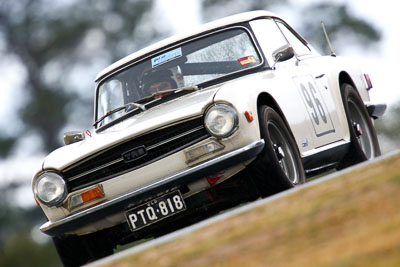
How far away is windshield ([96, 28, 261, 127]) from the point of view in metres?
8.90

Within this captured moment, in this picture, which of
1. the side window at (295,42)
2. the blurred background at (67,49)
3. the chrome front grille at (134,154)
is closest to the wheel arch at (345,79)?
the side window at (295,42)

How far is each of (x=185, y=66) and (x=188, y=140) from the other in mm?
1505

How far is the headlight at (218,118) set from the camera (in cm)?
757

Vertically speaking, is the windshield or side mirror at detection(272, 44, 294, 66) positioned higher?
the windshield

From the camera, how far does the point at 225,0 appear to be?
44469mm

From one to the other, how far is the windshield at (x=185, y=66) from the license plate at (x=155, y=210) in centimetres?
140

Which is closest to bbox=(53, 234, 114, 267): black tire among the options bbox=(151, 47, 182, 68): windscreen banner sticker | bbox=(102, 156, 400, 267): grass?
bbox=(151, 47, 182, 68): windscreen banner sticker

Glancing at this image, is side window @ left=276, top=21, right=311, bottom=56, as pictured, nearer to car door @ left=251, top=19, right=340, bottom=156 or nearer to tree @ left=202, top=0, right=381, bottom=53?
car door @ left=251, top=19, right=340, bottom=156

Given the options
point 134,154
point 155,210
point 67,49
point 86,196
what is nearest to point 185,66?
point 134,154

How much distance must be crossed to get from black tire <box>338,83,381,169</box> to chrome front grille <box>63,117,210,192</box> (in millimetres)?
2713

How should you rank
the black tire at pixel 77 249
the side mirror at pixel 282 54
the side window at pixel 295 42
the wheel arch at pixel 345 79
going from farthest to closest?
1. the wheel arch at pixel 345 79
2. the side window at pixel 295 42
3. the side mirror at pixel 282 54
4. the black tire at pixel 77 249

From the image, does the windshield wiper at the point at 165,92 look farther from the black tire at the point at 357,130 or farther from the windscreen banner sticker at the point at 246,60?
the black tire at the point at 357,130

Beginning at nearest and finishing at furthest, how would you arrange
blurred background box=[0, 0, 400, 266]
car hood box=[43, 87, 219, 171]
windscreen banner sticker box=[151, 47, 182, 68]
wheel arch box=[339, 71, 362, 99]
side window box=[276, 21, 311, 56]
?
car hood box=[43, 87, 219, 171], windscreen banner sticker box=[151, 47, 182, 68], side window box=[276, 21, 311, 56], wheel arch box=[339, 71, 362, 99], blurred background box=[0, 0, 400, 266]

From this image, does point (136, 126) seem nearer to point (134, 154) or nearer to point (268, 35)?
point (134, 154)
